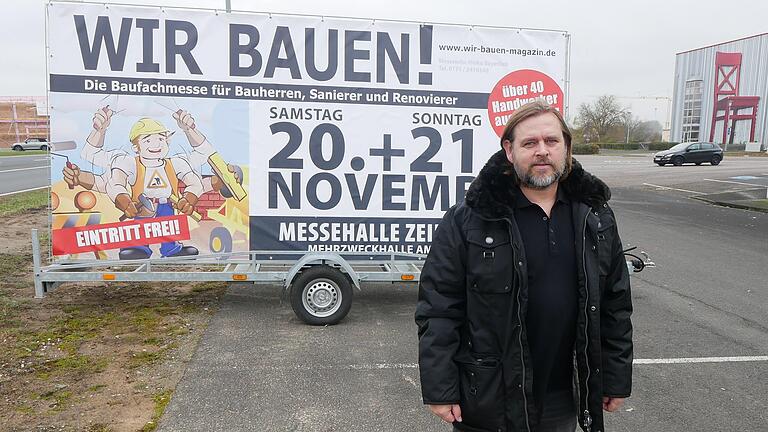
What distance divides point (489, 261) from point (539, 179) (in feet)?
1.24

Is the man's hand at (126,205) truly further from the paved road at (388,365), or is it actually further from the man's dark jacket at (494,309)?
the man's dark jacket at (494,309)

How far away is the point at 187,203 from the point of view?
589 cm

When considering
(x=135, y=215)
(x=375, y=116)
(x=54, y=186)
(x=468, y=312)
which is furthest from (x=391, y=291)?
(x=468, y=312)

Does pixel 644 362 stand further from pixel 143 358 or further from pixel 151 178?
pixel 151 178

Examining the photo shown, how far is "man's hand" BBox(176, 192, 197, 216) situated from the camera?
19.3ft

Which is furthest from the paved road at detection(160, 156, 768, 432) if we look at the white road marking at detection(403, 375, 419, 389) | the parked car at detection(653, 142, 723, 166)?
the parked car at detection(653, 142, 723, 166)

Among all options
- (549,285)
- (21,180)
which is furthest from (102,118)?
(21,180)

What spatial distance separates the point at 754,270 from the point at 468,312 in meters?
8.55

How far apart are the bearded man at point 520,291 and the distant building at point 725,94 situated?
2447 inches

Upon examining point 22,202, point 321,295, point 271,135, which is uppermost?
point 271,135

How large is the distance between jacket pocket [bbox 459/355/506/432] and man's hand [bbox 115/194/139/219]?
4555mm

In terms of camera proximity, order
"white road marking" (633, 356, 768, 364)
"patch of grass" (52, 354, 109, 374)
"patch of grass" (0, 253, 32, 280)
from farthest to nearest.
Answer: "patch of grass" (0, 253, 32, 280) < "white road marking" (633, 356, 768, 364) < "patch of grass" (52, 354, 109, 374)

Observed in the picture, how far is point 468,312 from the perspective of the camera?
7.48ft

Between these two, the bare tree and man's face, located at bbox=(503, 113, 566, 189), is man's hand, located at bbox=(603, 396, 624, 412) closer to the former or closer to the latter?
man's face, located at bbox=(503, 113, 566, 189)
